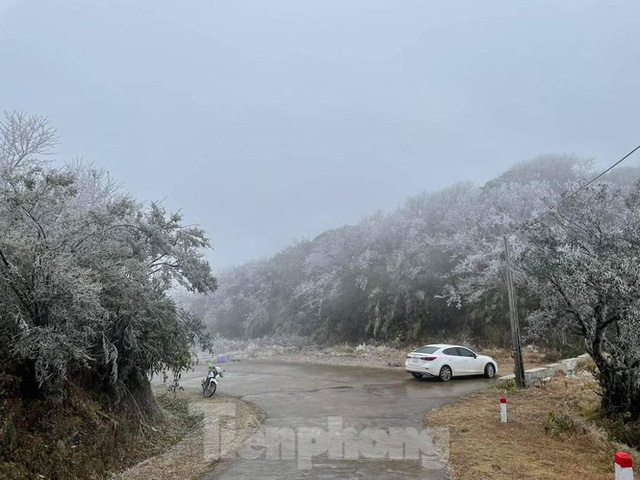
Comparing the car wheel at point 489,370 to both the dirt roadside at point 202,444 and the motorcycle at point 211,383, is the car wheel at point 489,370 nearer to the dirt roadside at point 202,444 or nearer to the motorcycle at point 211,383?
the dirt roadside at point 202,444

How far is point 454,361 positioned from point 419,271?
1592 cm

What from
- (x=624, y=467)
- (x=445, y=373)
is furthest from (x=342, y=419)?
(x=445, y=373)

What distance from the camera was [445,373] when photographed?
60.0ft

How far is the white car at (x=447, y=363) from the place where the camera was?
18.2m

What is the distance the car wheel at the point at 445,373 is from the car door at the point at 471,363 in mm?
763

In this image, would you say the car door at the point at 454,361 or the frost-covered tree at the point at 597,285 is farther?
the car door at the point at 454,361

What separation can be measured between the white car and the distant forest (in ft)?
26.5

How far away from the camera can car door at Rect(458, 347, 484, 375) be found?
18.7 meters

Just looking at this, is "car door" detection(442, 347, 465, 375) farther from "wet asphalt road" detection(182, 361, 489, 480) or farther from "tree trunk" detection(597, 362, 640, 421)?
"tree trunk" detection(597, 362, 640, 421)

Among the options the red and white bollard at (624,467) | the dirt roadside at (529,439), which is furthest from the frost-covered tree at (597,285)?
the red and white bollard at (624,467)

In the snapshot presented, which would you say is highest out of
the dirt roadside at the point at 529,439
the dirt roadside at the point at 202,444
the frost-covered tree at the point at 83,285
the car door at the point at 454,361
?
the frost-covered tree at the point at 83,285

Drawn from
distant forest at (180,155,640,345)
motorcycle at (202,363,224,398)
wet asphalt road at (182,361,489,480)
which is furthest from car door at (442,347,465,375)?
motorcycle at (202,363,224,398)

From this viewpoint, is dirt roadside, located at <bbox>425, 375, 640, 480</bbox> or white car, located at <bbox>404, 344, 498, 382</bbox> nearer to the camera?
dirt roadside, located at <bbox>425, 375, 640, 480</bbox>

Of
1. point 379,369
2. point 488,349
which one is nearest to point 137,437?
point 379,369
